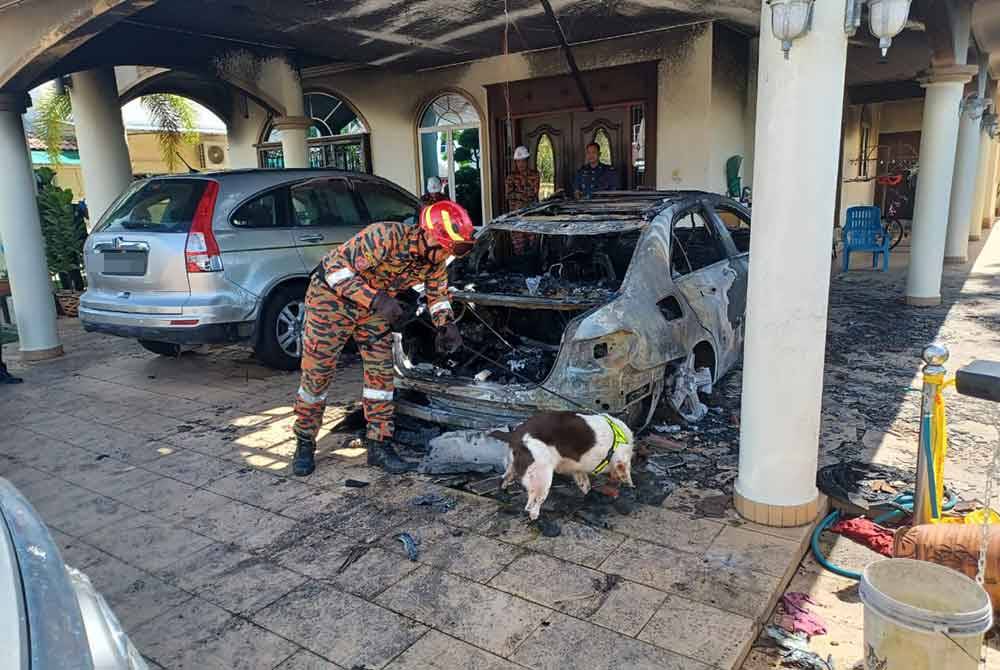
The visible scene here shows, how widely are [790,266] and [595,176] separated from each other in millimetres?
6009

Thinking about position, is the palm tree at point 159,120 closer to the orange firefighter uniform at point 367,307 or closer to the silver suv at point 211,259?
the silver suv at point 211,259

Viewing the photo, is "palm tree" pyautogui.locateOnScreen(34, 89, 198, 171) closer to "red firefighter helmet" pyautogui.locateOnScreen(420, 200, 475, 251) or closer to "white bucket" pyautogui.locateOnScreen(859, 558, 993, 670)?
"red firefighter helmet" pyautogui.locateOnScreen(420, 200, 475, 251)

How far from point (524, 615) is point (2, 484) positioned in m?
1.88

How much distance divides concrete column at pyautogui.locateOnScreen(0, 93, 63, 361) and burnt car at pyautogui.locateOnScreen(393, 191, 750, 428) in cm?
489

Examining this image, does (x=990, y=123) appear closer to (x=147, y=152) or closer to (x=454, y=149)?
(x=454, y=149)

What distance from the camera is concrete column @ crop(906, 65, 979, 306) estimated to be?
26.3ft

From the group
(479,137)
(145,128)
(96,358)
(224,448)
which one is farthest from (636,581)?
(145,128)

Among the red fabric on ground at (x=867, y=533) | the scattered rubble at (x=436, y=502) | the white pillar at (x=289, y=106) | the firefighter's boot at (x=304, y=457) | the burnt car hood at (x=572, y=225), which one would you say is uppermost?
A: the white pillar at (x=289, y=106)

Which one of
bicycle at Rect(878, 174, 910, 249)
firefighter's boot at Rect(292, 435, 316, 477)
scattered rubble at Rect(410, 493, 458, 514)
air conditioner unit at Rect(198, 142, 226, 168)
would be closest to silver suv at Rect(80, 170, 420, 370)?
firefighter's boot at Rect(292, 435, 316, 477)

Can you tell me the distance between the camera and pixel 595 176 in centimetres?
890

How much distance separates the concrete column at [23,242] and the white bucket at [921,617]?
26.0 ft

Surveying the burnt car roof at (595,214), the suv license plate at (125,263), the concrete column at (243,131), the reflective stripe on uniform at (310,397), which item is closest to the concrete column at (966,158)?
the burnt car roof at (595,214)

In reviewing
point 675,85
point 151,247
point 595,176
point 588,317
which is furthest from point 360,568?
point 675,85

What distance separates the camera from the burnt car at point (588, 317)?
3.85 meters
